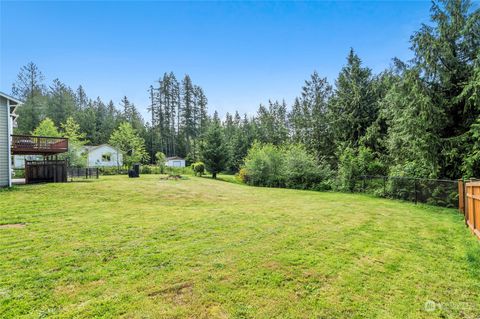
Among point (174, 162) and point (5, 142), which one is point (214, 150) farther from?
point (174, 162)

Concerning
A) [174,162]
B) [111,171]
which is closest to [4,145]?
[111,171]

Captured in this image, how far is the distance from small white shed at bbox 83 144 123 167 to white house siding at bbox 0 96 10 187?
2263 cm

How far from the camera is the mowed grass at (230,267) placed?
2.93m

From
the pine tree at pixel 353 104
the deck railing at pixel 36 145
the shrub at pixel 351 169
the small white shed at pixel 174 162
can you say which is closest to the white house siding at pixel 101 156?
the small white shed at pixel 174 162

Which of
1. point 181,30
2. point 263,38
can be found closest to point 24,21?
point 181,30

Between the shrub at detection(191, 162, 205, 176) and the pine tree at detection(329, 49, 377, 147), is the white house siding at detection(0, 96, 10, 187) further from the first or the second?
the pine tree at detection(329, 49, 377, 147)

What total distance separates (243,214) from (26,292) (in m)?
6.18

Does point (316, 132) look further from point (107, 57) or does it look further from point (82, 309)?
point (82, 309)

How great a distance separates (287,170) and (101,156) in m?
29.3

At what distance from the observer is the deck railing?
14336 mm

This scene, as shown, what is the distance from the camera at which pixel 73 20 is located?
43.6ft

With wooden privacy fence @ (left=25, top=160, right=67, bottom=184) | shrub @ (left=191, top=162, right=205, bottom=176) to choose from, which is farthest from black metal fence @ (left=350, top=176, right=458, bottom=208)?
wooden privacy fence @ (left=25, top=160, right=67, bottom=184)

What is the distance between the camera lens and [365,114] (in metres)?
22.2

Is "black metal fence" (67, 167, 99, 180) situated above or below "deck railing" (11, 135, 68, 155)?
below
